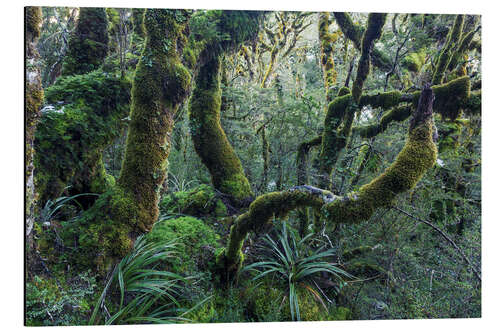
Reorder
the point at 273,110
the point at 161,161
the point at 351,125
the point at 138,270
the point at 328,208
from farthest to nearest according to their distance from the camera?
the point at 273,110 → the point at 351,125 → the point at 161,161 → the point at 138,270 → the point at 328,208

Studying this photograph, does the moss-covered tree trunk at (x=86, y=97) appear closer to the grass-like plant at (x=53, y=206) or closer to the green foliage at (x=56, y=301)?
the grass-like plant at (x=53, y=206)

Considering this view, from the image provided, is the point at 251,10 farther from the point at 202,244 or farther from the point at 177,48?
the point at 202,244

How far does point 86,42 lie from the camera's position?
2572 millimetres

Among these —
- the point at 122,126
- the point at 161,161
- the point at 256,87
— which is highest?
the point at 256,87

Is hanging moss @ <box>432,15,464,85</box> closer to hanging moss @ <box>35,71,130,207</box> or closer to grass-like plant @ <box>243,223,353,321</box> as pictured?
grass-like plant @ <box>243,223,353,321</box>

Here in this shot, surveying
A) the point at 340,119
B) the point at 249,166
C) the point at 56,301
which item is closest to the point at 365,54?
the point at 340,119

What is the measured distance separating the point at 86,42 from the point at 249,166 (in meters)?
1.96

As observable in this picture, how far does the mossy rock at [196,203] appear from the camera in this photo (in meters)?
Result: 2.95

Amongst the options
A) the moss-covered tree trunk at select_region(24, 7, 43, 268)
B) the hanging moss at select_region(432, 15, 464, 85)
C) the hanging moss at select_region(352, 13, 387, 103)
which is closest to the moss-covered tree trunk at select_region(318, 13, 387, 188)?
the hanging moss at select_region(352, 13, 387, 103)

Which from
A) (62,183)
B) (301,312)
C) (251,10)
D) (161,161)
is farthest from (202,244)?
(251,10)

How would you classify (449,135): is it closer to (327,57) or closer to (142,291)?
(327,57)

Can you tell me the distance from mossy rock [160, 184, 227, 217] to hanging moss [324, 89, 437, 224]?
1532 millimetres
